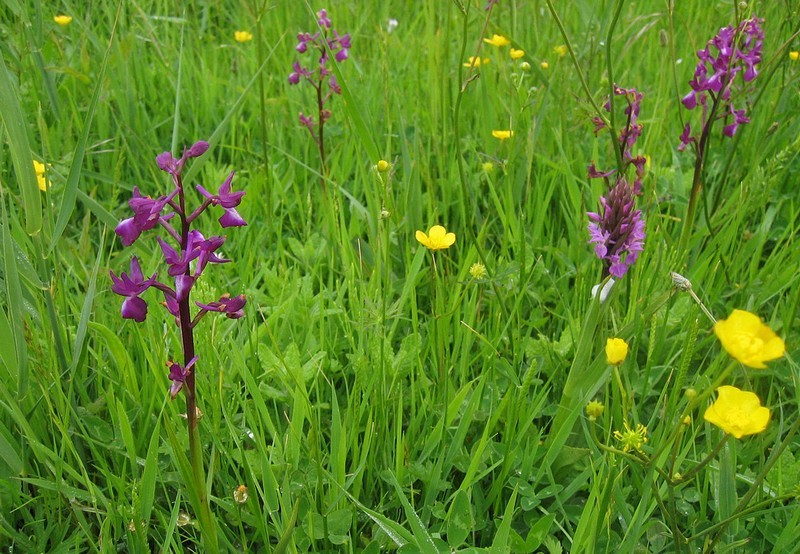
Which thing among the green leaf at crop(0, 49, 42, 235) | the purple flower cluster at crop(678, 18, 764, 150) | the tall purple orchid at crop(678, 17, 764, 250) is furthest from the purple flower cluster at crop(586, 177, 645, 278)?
the green leaf at crop(0, 49, 42, 235)

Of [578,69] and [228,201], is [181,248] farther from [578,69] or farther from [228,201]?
[578,69]

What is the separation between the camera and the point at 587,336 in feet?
4.76

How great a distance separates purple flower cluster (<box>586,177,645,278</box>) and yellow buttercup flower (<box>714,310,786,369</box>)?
1.75ft

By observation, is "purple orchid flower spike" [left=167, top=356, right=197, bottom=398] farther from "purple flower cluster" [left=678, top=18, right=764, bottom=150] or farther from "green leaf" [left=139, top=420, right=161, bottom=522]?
"purple flower cluster" [left=678, top=18, right=764, bottom=150]

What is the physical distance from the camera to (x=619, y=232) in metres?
1.51

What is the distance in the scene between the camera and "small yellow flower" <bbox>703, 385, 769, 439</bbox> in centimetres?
103

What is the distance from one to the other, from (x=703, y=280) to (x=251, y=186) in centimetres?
137

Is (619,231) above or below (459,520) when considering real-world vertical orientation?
above

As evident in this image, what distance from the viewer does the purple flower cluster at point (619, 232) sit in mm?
1476

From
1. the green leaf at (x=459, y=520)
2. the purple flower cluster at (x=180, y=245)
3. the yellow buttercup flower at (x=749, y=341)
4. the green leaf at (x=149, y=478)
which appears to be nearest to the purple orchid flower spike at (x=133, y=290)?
the purple flower cluster at (x=180, y=245)

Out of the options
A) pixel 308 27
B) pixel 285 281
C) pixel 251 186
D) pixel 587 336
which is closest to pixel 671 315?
pixel 587 336

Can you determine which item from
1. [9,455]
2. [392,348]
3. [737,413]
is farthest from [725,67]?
[9,455]

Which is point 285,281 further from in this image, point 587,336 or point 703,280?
point 703,280

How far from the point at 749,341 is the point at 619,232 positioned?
608 millimetres
